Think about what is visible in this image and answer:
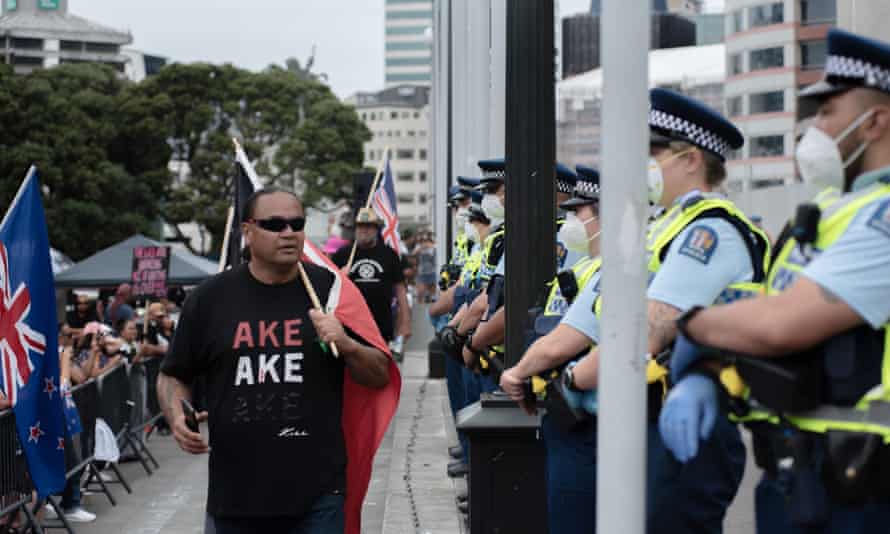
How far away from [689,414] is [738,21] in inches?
2559

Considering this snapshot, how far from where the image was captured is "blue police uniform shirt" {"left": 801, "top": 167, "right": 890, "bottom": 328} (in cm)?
344

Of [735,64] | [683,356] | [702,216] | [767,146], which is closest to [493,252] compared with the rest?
[702,216]

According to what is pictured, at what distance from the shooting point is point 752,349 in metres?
3.62

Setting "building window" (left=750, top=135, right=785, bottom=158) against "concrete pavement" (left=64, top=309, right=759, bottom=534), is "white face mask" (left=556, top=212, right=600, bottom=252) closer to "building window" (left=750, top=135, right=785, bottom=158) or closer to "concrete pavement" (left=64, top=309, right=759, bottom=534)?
"concrete pavement" (left=64, top=309, right=759, bottom=534)

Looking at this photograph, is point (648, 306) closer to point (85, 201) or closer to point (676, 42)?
point (85, 201)

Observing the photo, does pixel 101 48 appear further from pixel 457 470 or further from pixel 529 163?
pixel 529 163

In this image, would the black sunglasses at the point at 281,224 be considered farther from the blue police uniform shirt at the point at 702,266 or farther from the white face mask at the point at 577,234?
the blue police uniform shirt at the point at 702,266

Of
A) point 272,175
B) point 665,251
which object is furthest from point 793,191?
point 272,175

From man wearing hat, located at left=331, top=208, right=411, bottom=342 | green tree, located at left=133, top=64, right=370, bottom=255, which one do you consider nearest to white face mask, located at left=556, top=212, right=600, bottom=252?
man wearing hat, located at left=331, top=208, right=411, bottom=342

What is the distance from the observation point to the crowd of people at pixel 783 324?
3504mm

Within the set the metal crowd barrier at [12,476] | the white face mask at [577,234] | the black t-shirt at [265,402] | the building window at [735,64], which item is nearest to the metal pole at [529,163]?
the white face mask at [577,234]

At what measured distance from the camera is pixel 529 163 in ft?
27.4

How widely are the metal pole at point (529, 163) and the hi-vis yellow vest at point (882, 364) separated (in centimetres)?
456

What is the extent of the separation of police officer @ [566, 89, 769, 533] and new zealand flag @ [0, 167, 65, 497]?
538 centimetres
